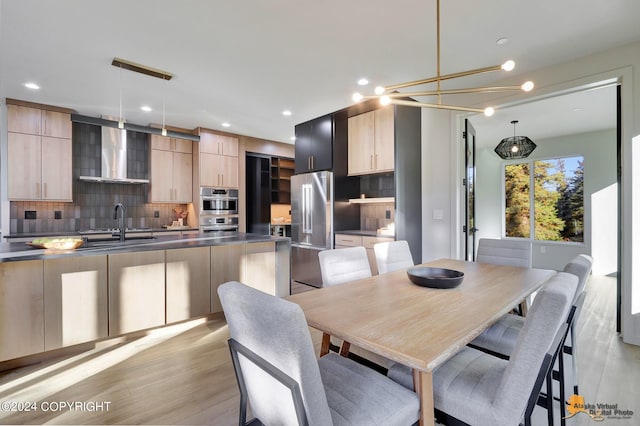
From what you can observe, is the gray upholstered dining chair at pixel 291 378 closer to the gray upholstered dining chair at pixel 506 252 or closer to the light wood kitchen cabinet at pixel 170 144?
the gray upholstered dining chair at pixel 506 252

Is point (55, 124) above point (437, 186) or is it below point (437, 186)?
above

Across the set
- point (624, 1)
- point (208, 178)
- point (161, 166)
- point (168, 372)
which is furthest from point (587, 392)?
point (161, 166)

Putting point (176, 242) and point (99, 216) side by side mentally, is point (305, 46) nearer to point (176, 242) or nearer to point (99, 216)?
point (176, 242)

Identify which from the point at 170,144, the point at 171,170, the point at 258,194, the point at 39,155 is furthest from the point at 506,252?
the point at 39,155

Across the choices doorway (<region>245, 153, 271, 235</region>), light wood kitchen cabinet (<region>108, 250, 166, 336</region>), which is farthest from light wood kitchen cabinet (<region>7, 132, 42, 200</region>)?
doorway (<region>245, 153, 271, 235</region>)

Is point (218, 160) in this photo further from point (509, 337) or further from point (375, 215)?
point (509, 337)

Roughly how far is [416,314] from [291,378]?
674mm

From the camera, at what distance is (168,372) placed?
6.81ft

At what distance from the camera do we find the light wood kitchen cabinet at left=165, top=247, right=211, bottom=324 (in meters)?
2.64

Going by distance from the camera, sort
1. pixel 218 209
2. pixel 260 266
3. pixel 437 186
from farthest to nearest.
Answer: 1. pixel 218 209
2. pixel 437 186
3. pixel 260 266

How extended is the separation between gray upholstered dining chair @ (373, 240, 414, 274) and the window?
15.9 feet

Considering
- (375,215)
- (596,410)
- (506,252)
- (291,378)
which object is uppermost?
(375,215)

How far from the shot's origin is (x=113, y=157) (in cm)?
457

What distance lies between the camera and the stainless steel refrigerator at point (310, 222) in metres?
4.18
